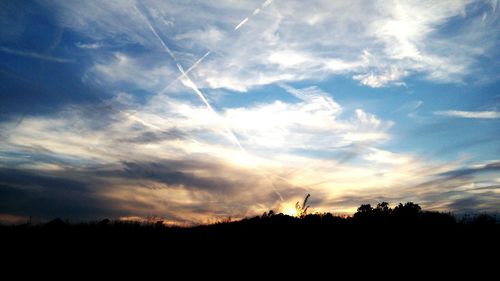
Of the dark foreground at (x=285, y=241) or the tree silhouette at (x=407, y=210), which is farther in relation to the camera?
the tree silhouette at (x=407, y=210)

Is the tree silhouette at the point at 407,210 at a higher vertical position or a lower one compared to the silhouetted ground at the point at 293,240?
higher

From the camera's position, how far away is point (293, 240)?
14688 mm

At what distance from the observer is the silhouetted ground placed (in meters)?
12.8

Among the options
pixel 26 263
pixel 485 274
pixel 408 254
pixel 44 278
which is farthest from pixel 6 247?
pixel 485 274

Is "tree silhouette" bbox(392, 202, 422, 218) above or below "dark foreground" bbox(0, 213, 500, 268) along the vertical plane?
above

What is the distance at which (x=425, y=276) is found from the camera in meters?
11.3

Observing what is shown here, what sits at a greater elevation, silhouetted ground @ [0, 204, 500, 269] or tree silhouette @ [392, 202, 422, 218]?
tree silhouette @ [392, 202, 422, 218]

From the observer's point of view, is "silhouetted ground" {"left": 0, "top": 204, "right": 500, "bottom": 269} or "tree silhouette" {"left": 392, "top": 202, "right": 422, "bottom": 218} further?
"tree silhouette" {"left": 392, "top": 202, "right": 422, "bottom": 218}

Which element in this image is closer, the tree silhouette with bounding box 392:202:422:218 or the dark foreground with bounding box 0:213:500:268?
the dark foreground with bounding box 0:213:500:268

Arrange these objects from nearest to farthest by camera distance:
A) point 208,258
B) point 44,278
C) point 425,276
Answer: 1. point 425,276
2. point 44,278
3. point 208,258

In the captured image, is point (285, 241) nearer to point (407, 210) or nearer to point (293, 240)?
point (293, 240)

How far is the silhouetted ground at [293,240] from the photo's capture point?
42.1ft

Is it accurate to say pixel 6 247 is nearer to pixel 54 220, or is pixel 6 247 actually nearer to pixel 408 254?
pixel 54 220

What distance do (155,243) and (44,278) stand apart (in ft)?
14.4
